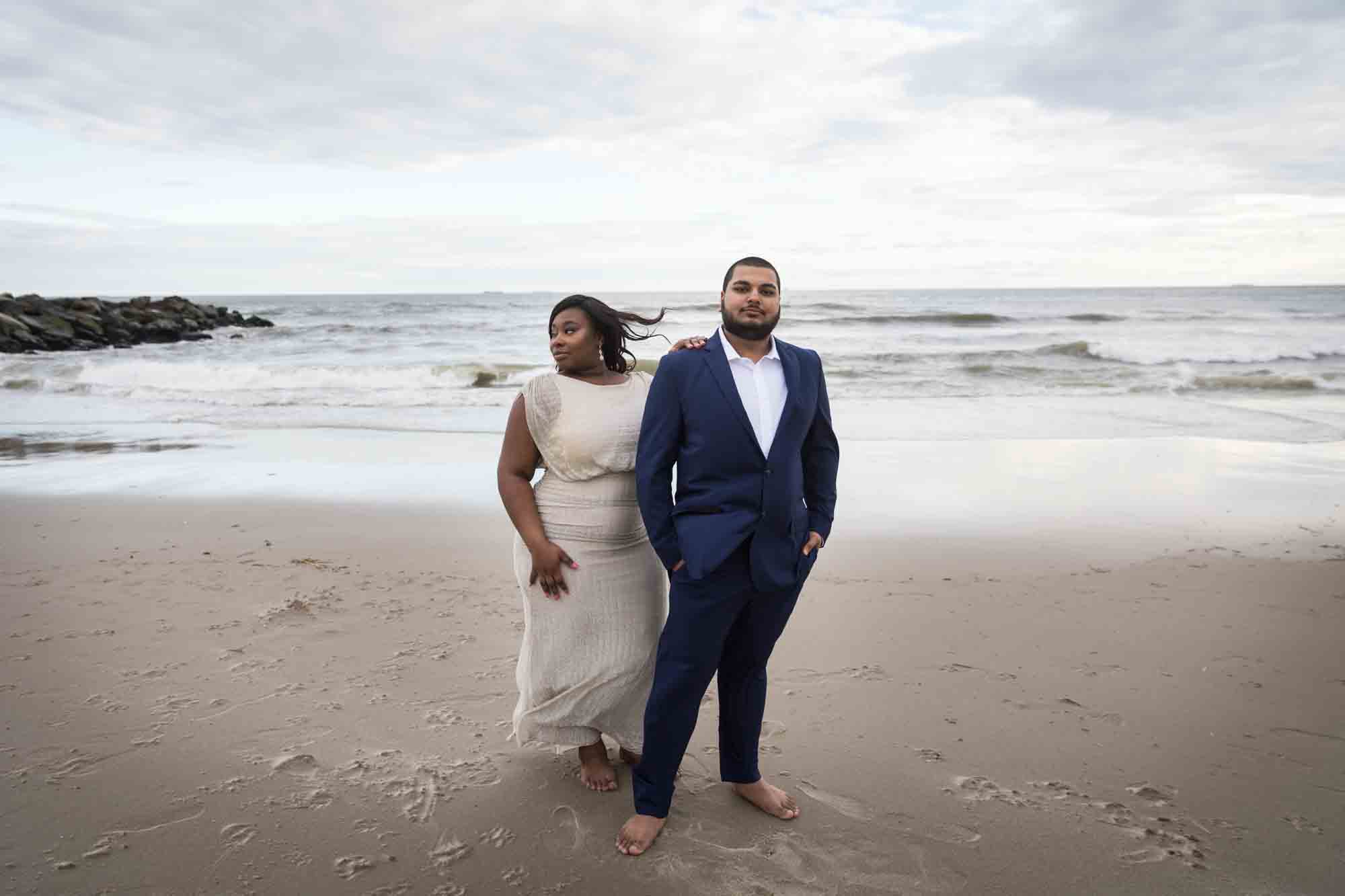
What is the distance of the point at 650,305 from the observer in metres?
57.1

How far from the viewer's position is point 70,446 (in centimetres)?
987

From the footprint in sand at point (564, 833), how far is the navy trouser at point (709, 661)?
0.20 meters

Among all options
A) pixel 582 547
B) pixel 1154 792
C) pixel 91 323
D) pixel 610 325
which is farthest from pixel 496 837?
pixel 91 323

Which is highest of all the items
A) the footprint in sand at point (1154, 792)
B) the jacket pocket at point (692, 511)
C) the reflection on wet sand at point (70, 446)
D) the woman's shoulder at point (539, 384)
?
the woman's shoulder at point (539, 384)

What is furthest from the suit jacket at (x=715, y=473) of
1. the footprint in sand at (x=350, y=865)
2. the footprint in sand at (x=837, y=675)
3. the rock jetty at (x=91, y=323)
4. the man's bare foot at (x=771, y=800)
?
the rock jetty at (x=91, y=323)

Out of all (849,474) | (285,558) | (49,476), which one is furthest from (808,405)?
(49,476)

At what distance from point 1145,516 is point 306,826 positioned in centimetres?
599

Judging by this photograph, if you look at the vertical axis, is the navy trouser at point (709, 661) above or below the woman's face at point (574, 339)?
below

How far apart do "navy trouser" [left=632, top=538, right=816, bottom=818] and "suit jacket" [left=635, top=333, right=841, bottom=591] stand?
0.07 metres

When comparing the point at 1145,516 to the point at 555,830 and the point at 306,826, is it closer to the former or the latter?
the point at 555,830

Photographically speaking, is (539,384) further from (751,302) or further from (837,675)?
(837,675)

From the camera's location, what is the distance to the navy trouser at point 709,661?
2.70 metres

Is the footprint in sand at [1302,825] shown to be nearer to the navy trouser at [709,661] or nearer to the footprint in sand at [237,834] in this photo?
the navy trouser at [709,661]

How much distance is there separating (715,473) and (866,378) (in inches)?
652
